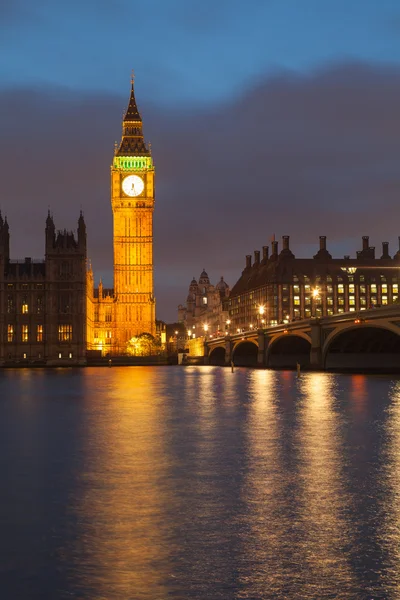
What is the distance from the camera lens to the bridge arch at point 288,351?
13225 centimetres

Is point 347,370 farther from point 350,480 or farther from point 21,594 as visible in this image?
point 21,594

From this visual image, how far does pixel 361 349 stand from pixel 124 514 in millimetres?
95660

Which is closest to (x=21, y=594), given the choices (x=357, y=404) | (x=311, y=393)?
(x=357, y=404)

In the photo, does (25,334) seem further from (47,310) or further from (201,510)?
(201,510)

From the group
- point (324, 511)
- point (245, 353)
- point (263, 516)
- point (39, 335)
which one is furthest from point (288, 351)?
point (263, 516)

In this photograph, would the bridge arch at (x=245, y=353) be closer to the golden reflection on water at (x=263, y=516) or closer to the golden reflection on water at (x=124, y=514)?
the golden reflection on water at (x=263, y=516)

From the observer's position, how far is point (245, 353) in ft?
561

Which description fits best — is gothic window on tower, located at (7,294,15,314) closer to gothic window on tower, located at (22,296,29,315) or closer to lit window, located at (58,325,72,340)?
gothic window on tower, located at (22,296,29,315)

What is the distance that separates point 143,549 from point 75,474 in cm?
971

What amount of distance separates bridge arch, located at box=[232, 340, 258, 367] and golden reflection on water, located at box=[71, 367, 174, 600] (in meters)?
119

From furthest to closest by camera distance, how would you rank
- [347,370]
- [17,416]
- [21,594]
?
[347,370]
[17,416]
[21,594]

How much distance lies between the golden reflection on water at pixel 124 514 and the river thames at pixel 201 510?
4cm

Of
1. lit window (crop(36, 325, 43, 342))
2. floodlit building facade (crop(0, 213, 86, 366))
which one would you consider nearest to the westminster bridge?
floodlit building facade (crop(0, 213, 86, 366))

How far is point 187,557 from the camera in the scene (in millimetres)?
15734
